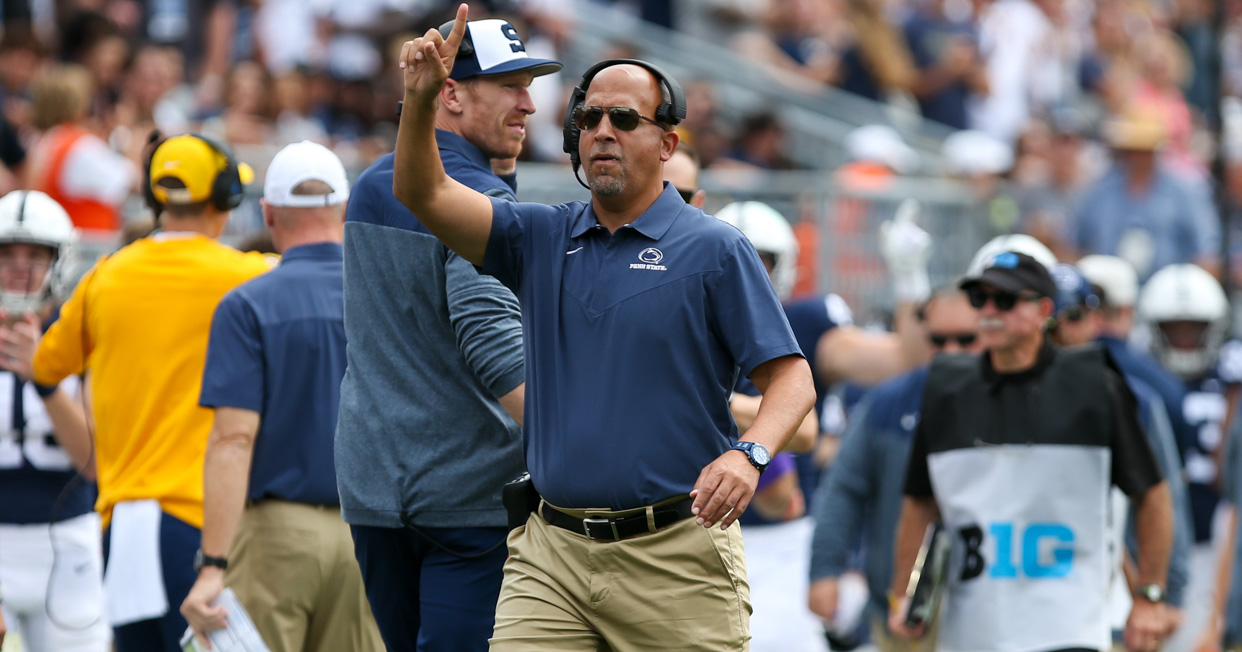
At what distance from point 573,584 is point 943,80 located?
14.8 meters

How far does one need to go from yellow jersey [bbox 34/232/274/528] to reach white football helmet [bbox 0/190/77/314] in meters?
0.62

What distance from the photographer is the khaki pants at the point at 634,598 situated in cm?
441

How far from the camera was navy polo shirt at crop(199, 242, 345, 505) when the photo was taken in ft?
19.5

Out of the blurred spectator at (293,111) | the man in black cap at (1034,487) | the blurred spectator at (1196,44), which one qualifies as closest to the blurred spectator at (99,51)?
the blurred spectator at (293,111)

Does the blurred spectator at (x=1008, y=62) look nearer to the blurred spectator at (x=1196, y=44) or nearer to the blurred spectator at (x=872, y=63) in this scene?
the blurred spectator at (x=872, y=63)

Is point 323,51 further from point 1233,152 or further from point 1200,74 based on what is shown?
point 1200,74

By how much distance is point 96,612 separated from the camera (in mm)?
7094

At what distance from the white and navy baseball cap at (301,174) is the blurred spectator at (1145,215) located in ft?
32.9

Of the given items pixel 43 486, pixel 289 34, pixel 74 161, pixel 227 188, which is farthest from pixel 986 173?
pixel 43 486

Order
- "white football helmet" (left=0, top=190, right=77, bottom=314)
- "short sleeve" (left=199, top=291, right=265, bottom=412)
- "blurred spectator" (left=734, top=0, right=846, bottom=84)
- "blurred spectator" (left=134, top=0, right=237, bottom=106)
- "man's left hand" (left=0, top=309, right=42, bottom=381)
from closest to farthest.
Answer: "short sleeve" (left=199, top=291, right=265, bottom=412), "man's left hand" (left=0, top=309, right=42, bottom=381), "white football helmet" (left=0, top=190, right=77, bottom=314), "blurred spectator" (left=134, top=0, right=237, bottom=106), "blurred spectator" (left=734, top=0, right=846, bottom=84)

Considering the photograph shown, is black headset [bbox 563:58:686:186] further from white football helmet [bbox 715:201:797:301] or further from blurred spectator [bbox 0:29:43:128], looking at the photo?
blurred spectator [bbox 0:29:43:128]

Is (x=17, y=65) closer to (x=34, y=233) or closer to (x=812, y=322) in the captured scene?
(x=34, y=233)

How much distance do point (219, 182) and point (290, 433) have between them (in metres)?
1.12

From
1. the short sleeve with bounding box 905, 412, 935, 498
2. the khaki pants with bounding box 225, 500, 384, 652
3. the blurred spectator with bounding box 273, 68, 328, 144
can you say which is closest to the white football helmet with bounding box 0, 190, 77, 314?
the khaki pants with bounding box 225, 500, 384, 652
